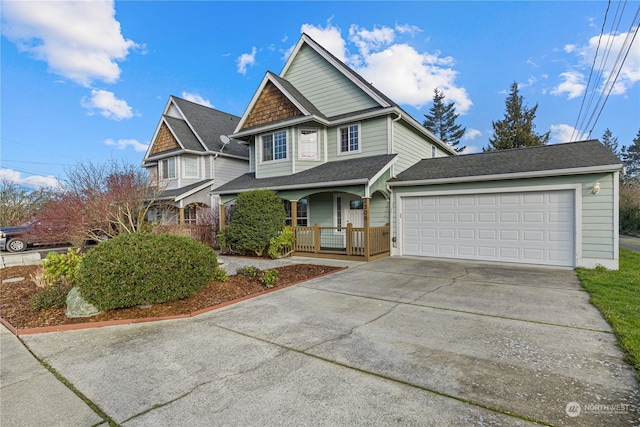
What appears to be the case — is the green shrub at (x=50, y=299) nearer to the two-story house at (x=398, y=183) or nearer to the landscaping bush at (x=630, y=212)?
the two-story house at (x=398, y=183)

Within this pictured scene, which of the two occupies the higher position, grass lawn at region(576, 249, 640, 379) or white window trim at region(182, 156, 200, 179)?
white window trim at region(182, 156, 200, 179)

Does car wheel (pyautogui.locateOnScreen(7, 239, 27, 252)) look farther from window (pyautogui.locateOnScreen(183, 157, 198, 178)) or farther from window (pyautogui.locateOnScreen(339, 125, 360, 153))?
window (pyautogui.locateOnScreen(339, 125, 360, 153))

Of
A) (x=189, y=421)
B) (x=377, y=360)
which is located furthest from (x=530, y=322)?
(x=189, y=421)

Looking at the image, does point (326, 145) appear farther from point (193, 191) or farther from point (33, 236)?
point (33, 236)

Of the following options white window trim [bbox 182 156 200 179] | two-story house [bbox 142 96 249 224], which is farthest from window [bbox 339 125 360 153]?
white window trim [bbox 182 156 200 179]

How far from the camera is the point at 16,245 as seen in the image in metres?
15.8

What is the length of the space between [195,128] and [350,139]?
1091 cm

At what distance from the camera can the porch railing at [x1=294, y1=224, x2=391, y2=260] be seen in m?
10.8

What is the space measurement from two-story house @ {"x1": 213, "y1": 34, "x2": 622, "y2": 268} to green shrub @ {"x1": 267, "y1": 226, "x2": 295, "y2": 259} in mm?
475

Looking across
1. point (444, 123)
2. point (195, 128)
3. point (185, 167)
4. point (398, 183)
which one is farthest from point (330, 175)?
point (444, 123)

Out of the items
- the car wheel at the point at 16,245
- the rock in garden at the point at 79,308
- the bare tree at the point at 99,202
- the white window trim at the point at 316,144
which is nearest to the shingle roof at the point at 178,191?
the bare tree at the point at 99,202

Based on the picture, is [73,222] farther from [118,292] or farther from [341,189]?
[341,189]

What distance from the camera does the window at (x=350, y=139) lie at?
13102 millimetres

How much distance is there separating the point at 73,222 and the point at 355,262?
31.0 feet
